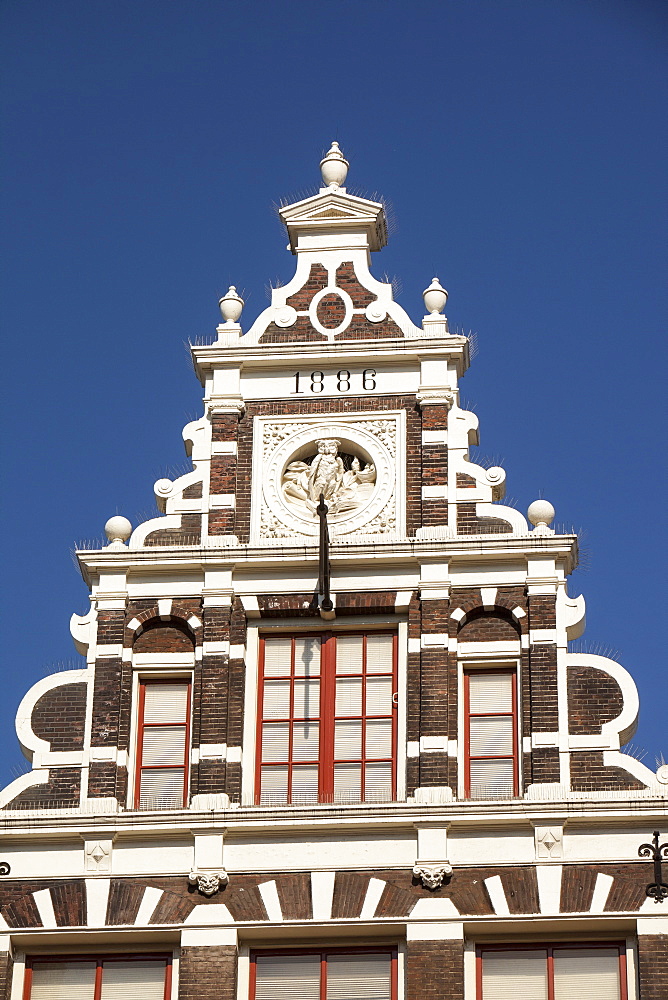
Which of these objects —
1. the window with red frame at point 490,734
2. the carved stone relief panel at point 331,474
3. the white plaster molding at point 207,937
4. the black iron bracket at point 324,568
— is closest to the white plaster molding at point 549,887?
the window with red frame at point 490,734

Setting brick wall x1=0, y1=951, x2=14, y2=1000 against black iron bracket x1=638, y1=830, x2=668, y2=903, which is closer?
black iron bracket x1=638, y1=830, x2=668, y2=903

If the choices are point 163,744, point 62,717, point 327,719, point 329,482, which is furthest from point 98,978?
point 329,482

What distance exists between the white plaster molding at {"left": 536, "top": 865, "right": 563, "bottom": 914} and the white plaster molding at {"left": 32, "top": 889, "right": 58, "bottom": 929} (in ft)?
19.7

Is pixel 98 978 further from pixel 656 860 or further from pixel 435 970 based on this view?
pixel 656 860

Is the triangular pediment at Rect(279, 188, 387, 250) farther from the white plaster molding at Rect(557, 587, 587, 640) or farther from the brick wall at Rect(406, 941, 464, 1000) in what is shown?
the brick wall at Rect(406, 941, 464, 1000)

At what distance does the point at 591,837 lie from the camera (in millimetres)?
30234

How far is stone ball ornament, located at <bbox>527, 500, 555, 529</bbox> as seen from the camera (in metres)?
32.2

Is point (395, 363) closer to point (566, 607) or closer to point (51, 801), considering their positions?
point (566, 607)

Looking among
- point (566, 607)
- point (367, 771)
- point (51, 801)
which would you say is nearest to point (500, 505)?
point (566, 607)

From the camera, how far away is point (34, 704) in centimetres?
3191

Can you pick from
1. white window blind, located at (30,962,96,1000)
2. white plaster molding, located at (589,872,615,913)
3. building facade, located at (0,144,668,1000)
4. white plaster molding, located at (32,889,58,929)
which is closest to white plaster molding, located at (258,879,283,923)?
building facade, located at (0,144,668,1000)

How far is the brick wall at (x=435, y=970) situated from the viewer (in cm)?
2952

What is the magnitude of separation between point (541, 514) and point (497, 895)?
520cm

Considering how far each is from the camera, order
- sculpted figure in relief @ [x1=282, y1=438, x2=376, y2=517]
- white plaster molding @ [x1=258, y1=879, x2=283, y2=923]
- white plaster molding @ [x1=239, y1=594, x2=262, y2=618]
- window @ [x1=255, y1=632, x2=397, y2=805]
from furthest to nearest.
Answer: sculpted figure in relief @ [x1=282, y1=438, x2=376, y2=517] < white plaster molding @ [x1=239, y1=594, x2=262, y2=618] < window @ [x1=255, y1=632, x2=397, y2=805] < white plaster molding @ [x1=258, y1=879, x2=283, y2=923]
